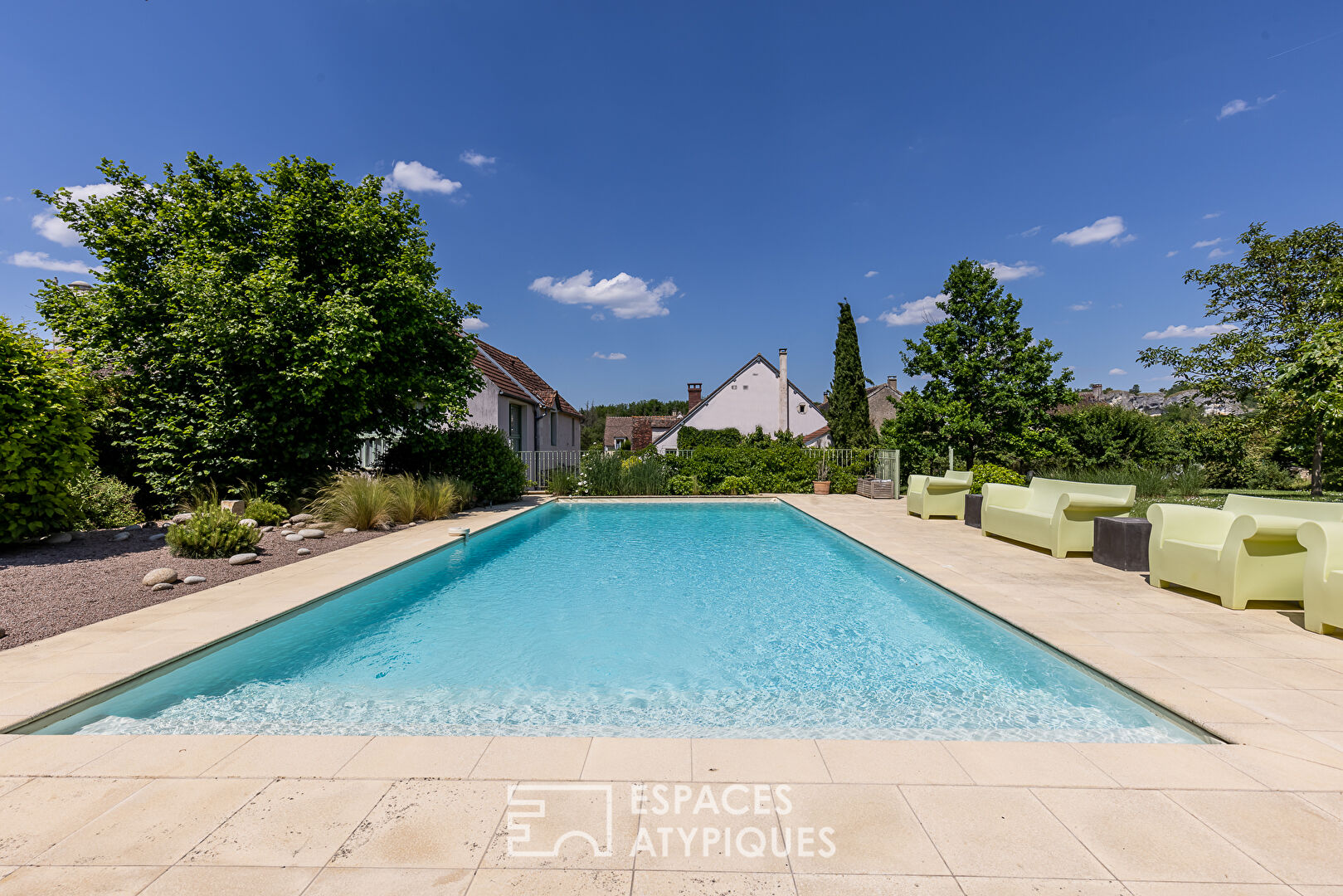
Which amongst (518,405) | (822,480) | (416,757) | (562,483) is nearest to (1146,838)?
(416,757)

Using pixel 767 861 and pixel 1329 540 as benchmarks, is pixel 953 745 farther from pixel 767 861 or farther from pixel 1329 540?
pixel 1329 540

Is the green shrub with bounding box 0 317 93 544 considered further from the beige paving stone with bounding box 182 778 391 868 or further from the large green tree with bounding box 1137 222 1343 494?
the large green tree with bounding box 1137 222 1343 494

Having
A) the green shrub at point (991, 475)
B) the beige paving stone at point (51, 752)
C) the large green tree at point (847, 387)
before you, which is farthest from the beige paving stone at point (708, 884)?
the large green tree at point (847, 387)

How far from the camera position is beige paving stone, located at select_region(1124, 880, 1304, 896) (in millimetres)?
1557

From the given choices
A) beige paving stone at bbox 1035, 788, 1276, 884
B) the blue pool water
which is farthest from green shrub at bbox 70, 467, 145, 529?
beige paving stone at bbox 1035, 788, 1276, 884

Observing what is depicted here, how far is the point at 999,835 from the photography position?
1849mm

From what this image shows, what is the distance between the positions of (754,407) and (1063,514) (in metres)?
25.8

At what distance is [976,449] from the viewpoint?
1539 centimetres

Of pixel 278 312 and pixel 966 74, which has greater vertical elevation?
pixel 966 74

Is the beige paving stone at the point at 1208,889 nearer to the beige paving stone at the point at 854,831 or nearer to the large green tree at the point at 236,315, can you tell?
the beige paving stone at the point at 854,831

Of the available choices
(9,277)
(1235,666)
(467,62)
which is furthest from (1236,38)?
(9,277)

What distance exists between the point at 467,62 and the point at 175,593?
11.5 metres

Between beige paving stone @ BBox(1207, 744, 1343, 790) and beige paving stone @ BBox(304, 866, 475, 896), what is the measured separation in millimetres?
2786

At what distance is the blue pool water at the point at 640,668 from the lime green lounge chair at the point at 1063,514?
1976 millimetres
